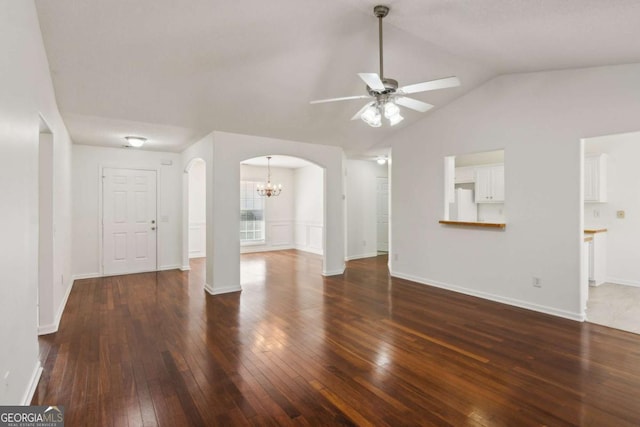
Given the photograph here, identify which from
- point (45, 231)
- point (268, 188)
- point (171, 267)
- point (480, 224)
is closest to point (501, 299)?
point (480, 224)

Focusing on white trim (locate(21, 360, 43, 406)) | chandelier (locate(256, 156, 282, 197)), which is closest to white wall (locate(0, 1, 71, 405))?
white trim (locate(21, 360, 43, 406))

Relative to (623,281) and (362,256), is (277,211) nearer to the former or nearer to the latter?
(362,256)

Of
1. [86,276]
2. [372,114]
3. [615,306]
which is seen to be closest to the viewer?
[372,114]

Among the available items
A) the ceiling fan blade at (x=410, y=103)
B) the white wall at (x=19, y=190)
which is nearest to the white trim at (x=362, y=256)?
the ceiling fan blade at (x=410, y=103)

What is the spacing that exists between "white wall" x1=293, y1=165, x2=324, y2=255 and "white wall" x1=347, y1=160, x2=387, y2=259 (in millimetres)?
1135

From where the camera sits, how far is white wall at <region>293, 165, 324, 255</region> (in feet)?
29.7

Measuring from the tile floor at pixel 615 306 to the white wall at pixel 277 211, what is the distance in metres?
7.23

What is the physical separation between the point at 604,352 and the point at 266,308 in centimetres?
356

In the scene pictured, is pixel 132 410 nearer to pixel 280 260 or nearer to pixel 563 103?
pixel 563 103

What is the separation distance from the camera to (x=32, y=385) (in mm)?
2348

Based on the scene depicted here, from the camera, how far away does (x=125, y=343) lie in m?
3.20

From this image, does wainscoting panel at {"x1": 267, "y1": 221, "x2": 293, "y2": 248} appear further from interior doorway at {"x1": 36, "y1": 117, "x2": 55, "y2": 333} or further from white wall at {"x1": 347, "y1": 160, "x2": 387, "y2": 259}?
interior doorway at {"x1": 36, "y1": 117, "x2": 55, "y2": 333}

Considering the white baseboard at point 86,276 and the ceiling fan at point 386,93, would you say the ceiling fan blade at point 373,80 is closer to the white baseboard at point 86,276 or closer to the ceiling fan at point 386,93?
the ceiling fan at point 386,93

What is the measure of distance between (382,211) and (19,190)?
25.9ft
